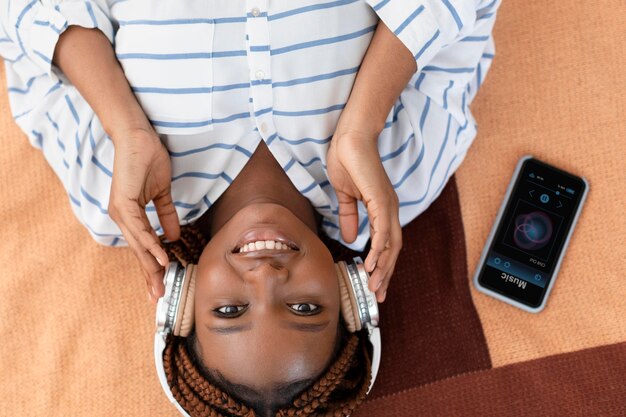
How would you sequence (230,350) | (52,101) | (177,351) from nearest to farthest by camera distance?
(230,350), (177,351), (52,101)

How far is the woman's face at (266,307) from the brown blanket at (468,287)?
28cm

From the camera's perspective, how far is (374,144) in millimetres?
941

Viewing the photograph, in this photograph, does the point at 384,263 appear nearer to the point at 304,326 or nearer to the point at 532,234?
the point at 304,326

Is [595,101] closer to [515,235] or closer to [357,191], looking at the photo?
[515,235]

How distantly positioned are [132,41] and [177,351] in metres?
0.43

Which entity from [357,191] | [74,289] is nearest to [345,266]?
[357,191]

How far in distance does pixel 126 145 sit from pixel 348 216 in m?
0.32

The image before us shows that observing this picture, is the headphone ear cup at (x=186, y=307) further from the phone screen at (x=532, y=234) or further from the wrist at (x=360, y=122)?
the phone screen at (x=532, y=234)

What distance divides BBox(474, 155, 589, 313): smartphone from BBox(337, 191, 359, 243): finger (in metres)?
0.28

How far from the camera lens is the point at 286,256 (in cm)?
86

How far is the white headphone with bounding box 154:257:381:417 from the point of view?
91 cm

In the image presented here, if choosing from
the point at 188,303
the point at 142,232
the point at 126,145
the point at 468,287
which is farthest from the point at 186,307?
the point at 468,287

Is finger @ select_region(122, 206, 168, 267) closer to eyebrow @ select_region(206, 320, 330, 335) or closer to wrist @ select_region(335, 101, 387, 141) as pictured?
eyebrow @ select_region(206, 320, 330, 335)

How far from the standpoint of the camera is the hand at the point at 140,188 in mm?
882
